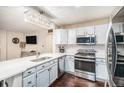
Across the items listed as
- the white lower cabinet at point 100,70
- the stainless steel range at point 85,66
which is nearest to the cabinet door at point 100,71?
the white lower cabinet at point 100,70

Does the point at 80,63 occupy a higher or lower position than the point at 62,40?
lower

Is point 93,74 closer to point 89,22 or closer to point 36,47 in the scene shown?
point 89,22

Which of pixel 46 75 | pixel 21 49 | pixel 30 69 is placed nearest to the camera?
pixel 30 69

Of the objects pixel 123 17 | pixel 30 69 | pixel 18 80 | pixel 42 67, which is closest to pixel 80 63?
pixel 42 67

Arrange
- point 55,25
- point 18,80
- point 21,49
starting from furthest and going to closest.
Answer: point 21,49
point 55,25
point 18,80

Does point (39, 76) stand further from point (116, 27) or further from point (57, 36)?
point (57, 36)

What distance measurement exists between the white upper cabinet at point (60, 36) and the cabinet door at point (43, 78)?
1499 millimetres

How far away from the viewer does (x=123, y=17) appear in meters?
0.69

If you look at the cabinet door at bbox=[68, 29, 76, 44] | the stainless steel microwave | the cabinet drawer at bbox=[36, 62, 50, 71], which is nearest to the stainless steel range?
the stainless steel microwave

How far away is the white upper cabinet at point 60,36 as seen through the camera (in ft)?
10.9

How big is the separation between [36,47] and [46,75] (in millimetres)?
3089

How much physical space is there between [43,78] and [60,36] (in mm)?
1738

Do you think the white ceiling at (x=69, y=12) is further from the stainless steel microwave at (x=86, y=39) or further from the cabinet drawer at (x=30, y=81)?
the cabinet drawer at (x=30, y=81)

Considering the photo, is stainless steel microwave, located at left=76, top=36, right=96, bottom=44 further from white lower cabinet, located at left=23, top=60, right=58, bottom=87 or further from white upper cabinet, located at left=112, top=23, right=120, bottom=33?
white upper cabinet, located at left=112, top=23, right=120, bottom=33
